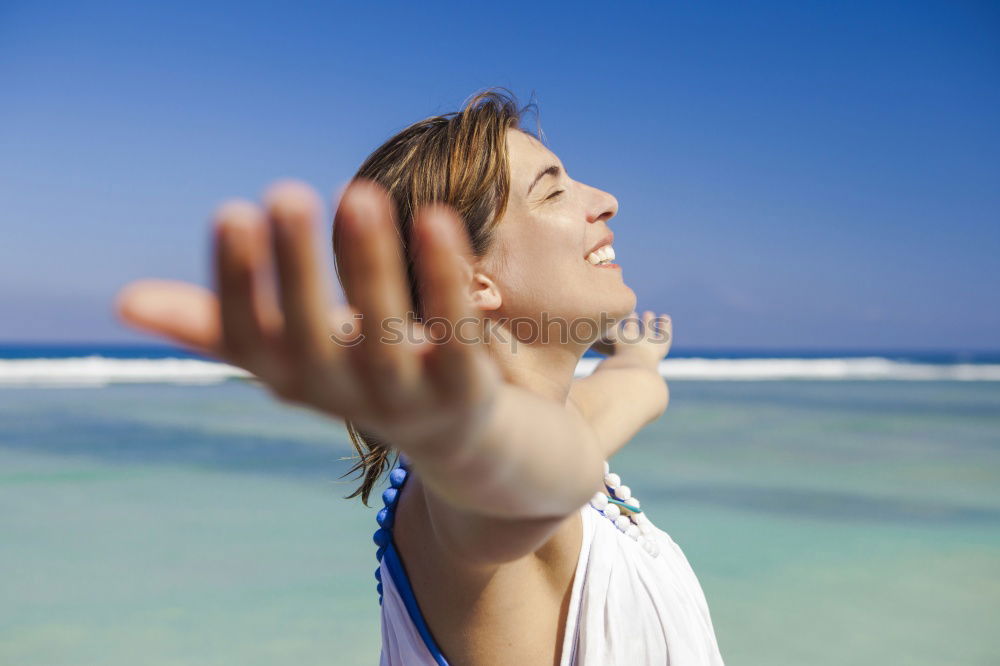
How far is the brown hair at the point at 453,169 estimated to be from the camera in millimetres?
1700

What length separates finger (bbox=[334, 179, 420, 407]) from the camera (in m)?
0.55

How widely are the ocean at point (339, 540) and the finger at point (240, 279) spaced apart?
1.46 ft

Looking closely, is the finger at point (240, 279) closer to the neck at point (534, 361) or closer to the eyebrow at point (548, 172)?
the neck at point (534, 361)

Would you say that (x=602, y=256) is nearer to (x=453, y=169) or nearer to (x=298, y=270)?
(x=453, y=169)

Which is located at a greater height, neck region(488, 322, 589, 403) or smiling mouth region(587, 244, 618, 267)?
smiling mouth region(587, 244, 618, 267)

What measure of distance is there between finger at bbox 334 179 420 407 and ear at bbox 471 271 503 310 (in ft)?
3.17

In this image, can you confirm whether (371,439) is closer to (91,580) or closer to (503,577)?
(503,577)

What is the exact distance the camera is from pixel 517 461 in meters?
0.74

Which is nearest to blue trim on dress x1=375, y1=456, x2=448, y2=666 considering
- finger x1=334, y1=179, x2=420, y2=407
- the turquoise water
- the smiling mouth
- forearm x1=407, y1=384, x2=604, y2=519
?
the turquoise water

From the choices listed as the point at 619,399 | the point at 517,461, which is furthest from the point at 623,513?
the point at 517,461

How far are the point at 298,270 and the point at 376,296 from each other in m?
0.06

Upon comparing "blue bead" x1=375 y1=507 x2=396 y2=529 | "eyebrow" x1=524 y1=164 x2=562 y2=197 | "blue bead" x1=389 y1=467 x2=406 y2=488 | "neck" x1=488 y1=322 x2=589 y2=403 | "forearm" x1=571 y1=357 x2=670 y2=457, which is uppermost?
"eyebrow" x1=524 y1=164 x2=562 y2=197

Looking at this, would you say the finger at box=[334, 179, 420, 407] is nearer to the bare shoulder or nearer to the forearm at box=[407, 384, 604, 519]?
the forearm at box=[407, 384, 604, 519]

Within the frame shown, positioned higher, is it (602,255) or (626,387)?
(602,255)
